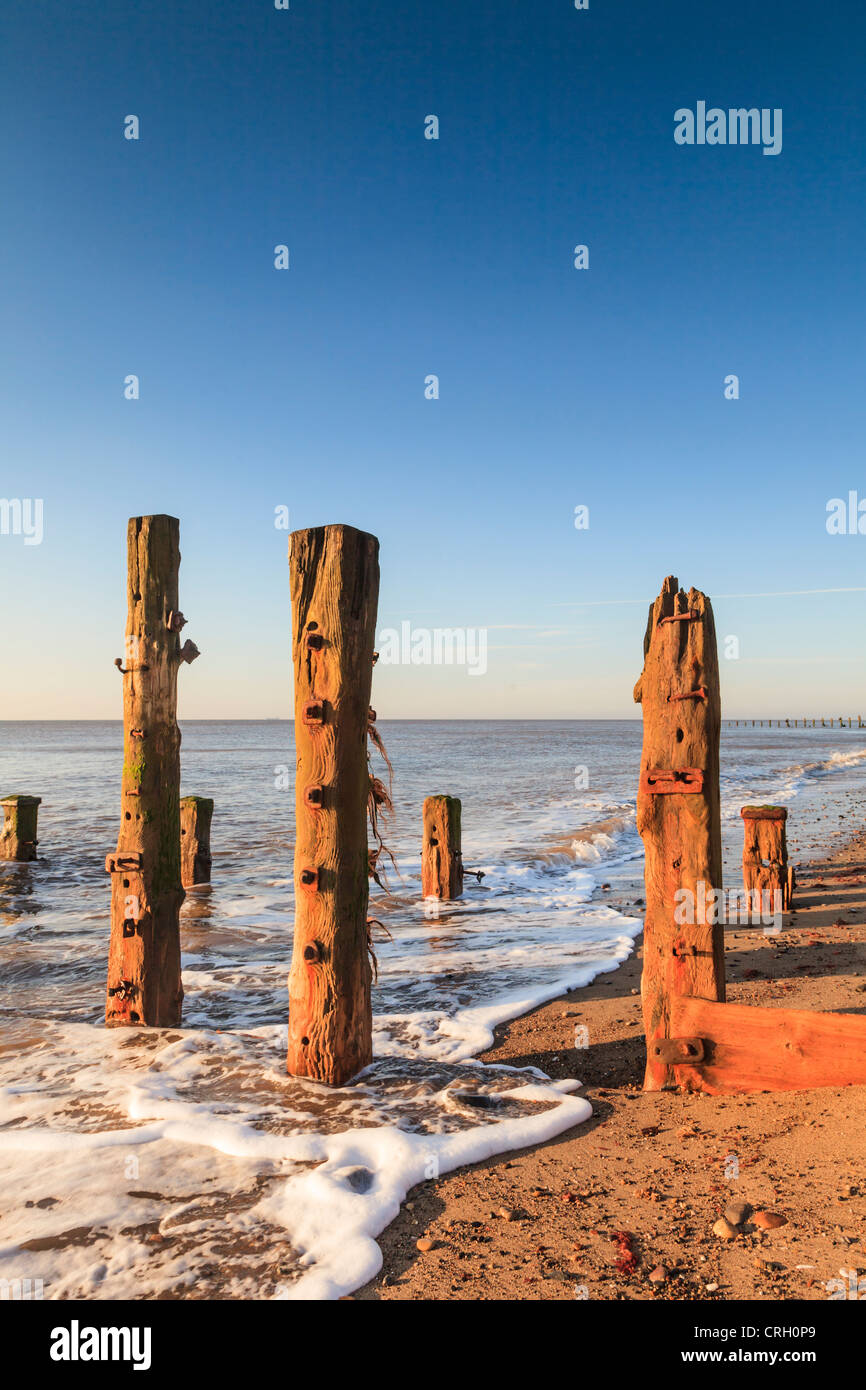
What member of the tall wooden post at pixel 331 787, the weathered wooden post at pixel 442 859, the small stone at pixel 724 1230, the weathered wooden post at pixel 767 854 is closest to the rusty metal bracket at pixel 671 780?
the tall wooden post at pixel 331 787

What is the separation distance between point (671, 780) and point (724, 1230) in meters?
2.26

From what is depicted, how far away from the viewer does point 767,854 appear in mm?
9383

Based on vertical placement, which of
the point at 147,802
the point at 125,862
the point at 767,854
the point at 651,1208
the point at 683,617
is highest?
the point at 683,617

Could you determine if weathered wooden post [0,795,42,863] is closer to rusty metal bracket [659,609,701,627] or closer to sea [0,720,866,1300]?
sea [0,720,866,1300]

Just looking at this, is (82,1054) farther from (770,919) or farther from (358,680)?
(770,919)

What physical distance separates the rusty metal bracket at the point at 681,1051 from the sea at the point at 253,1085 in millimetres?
612

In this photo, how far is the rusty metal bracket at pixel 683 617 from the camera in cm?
472

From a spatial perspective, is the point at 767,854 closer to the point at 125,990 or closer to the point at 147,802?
the point at 147,802

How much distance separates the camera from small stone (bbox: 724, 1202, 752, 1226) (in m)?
3.45

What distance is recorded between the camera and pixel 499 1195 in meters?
3.94

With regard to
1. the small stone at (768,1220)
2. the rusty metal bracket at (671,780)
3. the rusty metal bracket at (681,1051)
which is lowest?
the small stone at (768,1220)

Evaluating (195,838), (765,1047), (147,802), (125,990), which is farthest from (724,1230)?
(195,838)

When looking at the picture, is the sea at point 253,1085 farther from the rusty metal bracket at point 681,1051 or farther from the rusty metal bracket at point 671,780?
the rusty metal bracket at point 671,780
